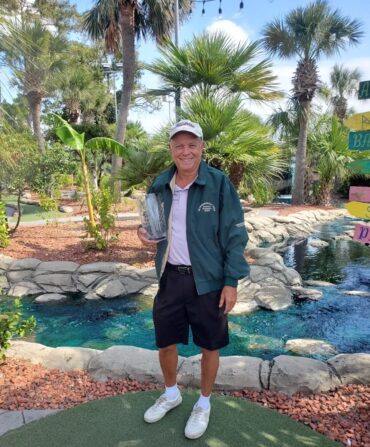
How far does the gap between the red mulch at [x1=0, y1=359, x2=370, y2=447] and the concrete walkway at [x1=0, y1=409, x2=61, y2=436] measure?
0.06m

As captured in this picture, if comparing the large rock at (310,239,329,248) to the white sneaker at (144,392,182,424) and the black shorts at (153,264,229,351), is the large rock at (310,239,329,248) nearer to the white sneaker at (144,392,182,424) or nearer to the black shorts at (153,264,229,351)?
the white sneaker at (144,392,182,424)

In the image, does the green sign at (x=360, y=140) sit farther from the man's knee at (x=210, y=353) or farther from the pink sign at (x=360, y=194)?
the man's knee at (x=210, y=353)

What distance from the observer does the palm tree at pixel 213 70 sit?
6.59 metres

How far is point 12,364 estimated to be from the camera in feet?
10.1

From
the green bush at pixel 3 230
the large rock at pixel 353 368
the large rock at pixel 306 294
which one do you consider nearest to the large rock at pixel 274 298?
the large rock at pixel 306 294

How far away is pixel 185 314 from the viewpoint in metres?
2.24

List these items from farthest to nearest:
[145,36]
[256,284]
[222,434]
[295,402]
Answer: [145,36] < [256,284] < [295,402] < [222,434]

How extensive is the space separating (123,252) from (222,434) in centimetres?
533

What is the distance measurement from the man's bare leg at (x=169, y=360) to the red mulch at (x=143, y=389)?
0.56 meters

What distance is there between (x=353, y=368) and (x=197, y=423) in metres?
1.48

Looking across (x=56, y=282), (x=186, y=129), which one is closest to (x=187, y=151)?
(x=186, y=129)

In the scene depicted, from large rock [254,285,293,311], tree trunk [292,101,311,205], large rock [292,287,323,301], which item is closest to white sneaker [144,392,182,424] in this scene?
large rock [254,285,293,311]

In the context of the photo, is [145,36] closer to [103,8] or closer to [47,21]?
[103,8]

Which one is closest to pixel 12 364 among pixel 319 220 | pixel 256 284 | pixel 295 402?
pixel 295 402
